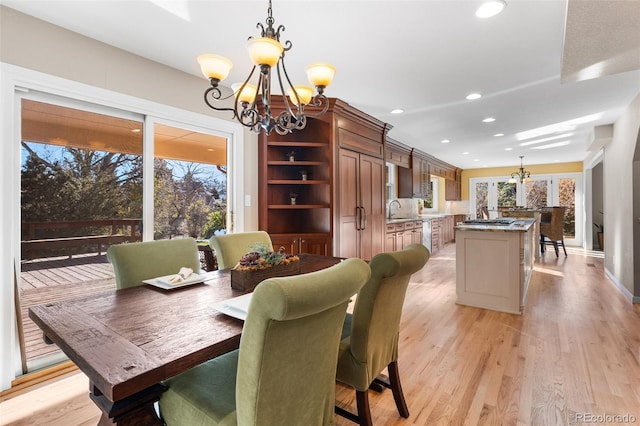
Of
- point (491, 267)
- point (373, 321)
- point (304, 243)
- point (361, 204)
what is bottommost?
point (491, 267)

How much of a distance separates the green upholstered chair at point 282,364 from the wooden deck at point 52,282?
176cm

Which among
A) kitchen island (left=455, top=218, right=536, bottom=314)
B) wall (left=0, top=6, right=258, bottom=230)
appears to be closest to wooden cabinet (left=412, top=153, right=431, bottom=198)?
kitchen island (left=455, top=218, right=536, bottom=314)

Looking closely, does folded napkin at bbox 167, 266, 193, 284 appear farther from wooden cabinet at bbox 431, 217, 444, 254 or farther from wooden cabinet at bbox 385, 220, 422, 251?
wooden cabinet at bbox 431, 217, 444, 254

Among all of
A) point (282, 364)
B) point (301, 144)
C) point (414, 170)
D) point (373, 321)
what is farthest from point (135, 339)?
point (414, 170)

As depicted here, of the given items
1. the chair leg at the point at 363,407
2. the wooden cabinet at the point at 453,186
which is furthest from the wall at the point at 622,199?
the wooden cabinet at the point at 453,186

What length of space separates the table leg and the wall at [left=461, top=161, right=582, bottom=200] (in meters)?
10.4

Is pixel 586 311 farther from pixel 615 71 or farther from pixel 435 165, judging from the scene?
pixel 435 165

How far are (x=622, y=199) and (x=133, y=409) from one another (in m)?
5.57

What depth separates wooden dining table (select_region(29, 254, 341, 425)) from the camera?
85 cm

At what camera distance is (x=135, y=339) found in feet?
3.40

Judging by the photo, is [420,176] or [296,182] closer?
[296,182]

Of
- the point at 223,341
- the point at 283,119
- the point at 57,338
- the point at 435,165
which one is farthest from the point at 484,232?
the point at 435,165

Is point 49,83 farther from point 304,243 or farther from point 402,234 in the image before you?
point 402,234

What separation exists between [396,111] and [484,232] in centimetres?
184
